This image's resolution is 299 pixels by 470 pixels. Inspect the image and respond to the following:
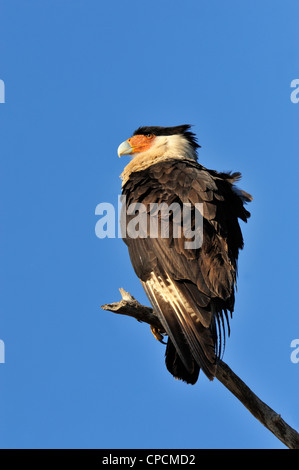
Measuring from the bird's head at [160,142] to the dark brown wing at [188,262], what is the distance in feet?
2.55

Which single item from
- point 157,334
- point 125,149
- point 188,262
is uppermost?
point 125,149

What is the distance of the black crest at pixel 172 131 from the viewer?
6469mm

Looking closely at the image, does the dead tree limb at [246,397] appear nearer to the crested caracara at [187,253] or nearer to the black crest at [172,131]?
the crested caracara at [187,253]

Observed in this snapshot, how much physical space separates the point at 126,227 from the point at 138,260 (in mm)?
385

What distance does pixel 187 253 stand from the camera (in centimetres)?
484

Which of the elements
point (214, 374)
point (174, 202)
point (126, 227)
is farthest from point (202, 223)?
point (214, 374)

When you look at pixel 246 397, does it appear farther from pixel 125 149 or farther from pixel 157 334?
pixel 125 149

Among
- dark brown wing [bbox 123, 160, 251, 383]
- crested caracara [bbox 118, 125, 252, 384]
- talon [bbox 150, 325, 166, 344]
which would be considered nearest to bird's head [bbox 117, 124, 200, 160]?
crested caracara [bbox 118, 125, 252, 384]

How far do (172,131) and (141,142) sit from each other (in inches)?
13.2

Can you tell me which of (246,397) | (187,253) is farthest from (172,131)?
(246,397)

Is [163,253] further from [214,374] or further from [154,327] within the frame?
[214,374]

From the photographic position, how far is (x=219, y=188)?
543 centimetres

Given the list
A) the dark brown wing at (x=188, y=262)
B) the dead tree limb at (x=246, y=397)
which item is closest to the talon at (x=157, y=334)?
the dark brown wing at (x=188, y=262)

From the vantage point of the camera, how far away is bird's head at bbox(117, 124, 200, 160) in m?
6.33
